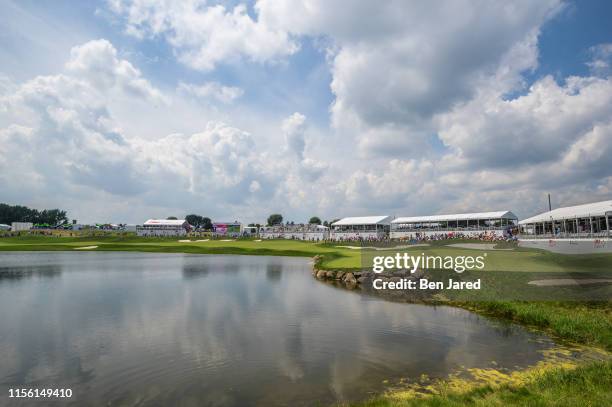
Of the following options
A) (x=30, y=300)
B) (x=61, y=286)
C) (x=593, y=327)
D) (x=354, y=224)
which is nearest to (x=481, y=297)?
(x=593, y=327)

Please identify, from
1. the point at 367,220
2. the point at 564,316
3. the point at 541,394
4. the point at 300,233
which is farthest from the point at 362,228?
the point at 541,394

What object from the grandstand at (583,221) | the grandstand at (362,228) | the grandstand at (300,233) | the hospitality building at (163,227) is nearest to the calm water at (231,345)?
the grandstand at (583,221)

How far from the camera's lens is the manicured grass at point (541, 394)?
8.92m

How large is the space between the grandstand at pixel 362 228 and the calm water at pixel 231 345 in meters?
88.8

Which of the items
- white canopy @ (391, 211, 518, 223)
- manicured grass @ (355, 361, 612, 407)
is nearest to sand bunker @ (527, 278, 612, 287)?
manicured grass @ (355, 361, 612, 407)

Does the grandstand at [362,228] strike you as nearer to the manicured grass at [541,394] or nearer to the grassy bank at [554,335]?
the grassy bank at [554,335]

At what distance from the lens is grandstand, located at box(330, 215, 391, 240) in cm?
11446

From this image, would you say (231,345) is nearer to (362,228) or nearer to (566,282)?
(566,282)

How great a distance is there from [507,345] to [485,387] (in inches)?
221

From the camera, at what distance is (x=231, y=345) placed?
A: 50.1ft

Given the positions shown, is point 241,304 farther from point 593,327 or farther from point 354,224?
point 354,224

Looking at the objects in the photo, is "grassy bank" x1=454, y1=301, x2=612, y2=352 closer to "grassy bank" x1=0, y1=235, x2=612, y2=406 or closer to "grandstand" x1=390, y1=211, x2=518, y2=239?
"grassy bank" x1=0, y1=235, x2=612, y2=406

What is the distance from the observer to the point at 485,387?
34.9 feet

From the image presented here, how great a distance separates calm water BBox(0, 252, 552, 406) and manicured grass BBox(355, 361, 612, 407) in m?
1.77
